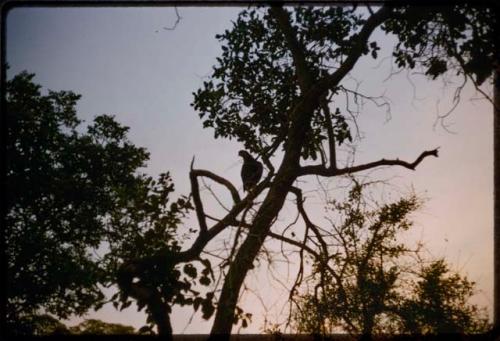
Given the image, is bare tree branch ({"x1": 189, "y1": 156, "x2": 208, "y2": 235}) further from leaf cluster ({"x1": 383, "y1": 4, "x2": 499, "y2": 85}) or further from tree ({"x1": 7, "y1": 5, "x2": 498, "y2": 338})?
leaf cluster ({"x1": 383, "y1": 4, "x2": 499, "y2": 85})

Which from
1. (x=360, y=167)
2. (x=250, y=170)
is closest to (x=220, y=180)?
(x=250, y=170)

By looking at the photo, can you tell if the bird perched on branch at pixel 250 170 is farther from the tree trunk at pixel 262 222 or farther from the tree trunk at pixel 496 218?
the tree trunk at pixel 496 218

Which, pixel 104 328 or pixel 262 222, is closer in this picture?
pixel 262 222

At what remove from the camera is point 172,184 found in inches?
145

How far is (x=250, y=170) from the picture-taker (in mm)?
4742

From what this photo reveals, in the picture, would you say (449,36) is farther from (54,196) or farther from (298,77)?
(54,196)

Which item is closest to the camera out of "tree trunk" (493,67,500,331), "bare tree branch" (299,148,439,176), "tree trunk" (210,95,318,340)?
"tree trunk" (493,67,500,331)

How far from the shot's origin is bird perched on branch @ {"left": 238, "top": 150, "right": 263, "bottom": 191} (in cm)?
428

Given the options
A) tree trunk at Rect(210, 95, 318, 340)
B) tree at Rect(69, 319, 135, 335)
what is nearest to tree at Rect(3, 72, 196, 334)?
tree at Rect(69, 319, 135, 335)

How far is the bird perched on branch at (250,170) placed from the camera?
4.28 metres

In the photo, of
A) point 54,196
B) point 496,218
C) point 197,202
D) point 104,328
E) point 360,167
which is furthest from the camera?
point 54,196

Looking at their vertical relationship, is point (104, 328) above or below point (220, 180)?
below

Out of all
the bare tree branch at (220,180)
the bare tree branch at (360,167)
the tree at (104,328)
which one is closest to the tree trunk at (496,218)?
the bare tree branch at (360,167)

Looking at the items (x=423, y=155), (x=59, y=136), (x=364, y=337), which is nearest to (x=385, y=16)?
(x=423, y=155)
